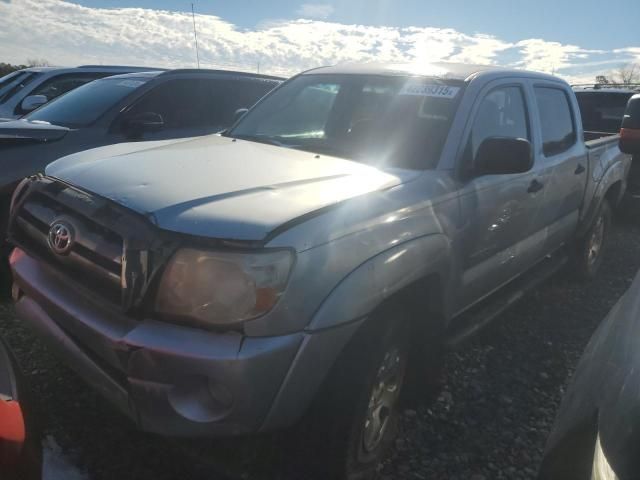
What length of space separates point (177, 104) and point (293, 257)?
13.4 ft

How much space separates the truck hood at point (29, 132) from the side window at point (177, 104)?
78 centimetres

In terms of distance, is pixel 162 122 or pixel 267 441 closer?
pixel 267 441

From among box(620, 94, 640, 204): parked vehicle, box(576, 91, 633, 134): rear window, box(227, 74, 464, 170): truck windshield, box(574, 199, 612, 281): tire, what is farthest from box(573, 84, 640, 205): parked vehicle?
box(227, 74, 464, 170): truck windshield

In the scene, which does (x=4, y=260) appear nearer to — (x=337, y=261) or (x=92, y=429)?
(x=92, y=429)

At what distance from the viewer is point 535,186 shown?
3467 mm

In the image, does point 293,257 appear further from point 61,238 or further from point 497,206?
point 497,206

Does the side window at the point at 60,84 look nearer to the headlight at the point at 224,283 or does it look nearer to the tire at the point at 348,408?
the headlight at the point at 224,283

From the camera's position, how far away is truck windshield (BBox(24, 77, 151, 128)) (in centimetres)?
491

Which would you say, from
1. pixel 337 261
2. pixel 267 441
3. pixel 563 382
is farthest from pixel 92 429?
pixel 563 382

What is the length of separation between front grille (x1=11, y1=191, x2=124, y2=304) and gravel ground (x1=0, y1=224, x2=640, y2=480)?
1.49 ft

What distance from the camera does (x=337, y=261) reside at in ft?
6.34

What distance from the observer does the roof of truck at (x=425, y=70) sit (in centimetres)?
315

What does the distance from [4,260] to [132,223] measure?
8.05ft

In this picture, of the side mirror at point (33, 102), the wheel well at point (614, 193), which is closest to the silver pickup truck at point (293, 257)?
the wheel well at point (614, 193)
